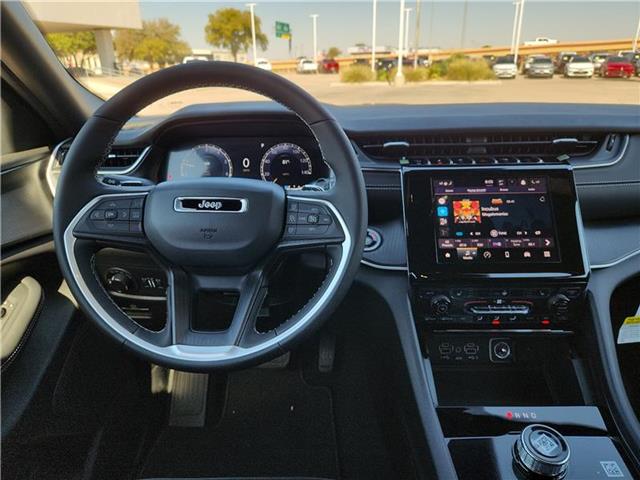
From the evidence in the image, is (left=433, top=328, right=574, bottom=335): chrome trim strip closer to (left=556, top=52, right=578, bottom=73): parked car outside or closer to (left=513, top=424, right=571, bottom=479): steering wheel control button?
(left=513, top=424, right=571, bottom=479): steering wheel control button

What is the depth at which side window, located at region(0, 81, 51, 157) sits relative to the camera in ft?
6.52

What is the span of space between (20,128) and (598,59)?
2874mm

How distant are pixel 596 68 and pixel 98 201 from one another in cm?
291

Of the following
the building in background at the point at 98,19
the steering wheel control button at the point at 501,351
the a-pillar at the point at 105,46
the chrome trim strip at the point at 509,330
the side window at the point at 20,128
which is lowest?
the steering wheel control button at the point at 501,351

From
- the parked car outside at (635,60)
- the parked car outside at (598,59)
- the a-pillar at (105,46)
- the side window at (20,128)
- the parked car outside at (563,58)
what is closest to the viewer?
the side window at (20,128)

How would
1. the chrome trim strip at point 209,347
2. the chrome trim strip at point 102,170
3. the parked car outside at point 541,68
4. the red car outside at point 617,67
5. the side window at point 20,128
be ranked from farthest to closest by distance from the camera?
the parked car outside at point 541,68, the red car outside at point 617,67, the side window at point 20,128, the chrome trim strip at point 102,170, the chrome trim strip at point 209,347

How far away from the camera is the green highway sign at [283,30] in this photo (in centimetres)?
880

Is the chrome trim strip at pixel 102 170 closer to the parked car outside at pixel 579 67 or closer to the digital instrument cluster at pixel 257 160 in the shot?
the digital instrument cluster at pixel 257 160

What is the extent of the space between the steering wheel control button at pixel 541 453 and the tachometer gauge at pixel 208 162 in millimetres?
1288

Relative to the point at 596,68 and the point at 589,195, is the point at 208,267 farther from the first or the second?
the point at 596,68

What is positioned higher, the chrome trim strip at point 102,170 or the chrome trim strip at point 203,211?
the chrome trim strip at point 203,211

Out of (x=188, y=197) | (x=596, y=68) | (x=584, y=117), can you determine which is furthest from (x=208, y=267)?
(x=596, y=68)

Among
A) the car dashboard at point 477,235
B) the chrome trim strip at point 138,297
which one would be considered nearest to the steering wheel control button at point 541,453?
the car dashboard at point 477,235

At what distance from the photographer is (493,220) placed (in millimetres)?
1616
